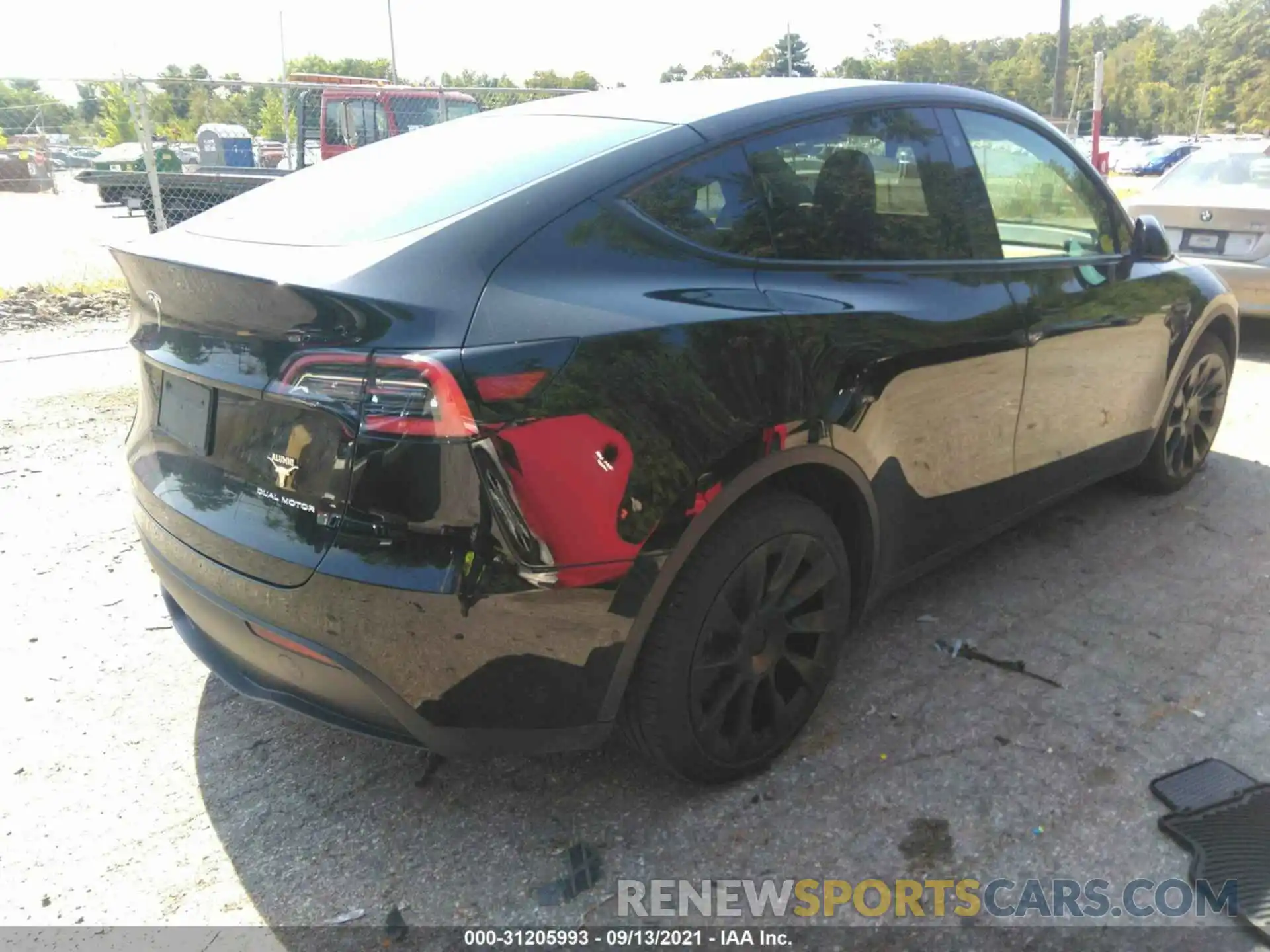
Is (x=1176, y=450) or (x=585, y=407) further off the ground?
(x=585, y=407)

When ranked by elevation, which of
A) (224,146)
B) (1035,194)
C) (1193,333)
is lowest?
(1193,333)

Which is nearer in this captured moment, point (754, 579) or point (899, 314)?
point (754, 579)

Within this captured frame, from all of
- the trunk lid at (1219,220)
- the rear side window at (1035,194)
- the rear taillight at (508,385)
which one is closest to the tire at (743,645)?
the rear taillight at (508,385)

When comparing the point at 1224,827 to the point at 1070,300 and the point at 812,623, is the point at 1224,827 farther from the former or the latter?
the point at 1070,300

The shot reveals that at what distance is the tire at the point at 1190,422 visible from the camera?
4223 mm

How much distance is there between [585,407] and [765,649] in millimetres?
906

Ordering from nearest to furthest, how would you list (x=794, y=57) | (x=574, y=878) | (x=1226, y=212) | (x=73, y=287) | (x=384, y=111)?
(x=574, y=878), (x=1226, y=212), (x=73, y=287), (x=384, y=111), (x=794, y=57)

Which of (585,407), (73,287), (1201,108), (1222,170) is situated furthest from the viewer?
(1201,108)

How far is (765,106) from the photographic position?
2598mm

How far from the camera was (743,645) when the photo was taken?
2.40 m

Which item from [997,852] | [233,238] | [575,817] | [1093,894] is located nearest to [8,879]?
[575,817]

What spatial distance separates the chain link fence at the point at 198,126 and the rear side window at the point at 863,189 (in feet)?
19.1

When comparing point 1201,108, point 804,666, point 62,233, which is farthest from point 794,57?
point 1201,108

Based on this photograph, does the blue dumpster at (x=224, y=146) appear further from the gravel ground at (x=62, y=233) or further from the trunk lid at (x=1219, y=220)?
the trunk lid at (x=1219, y=220)
